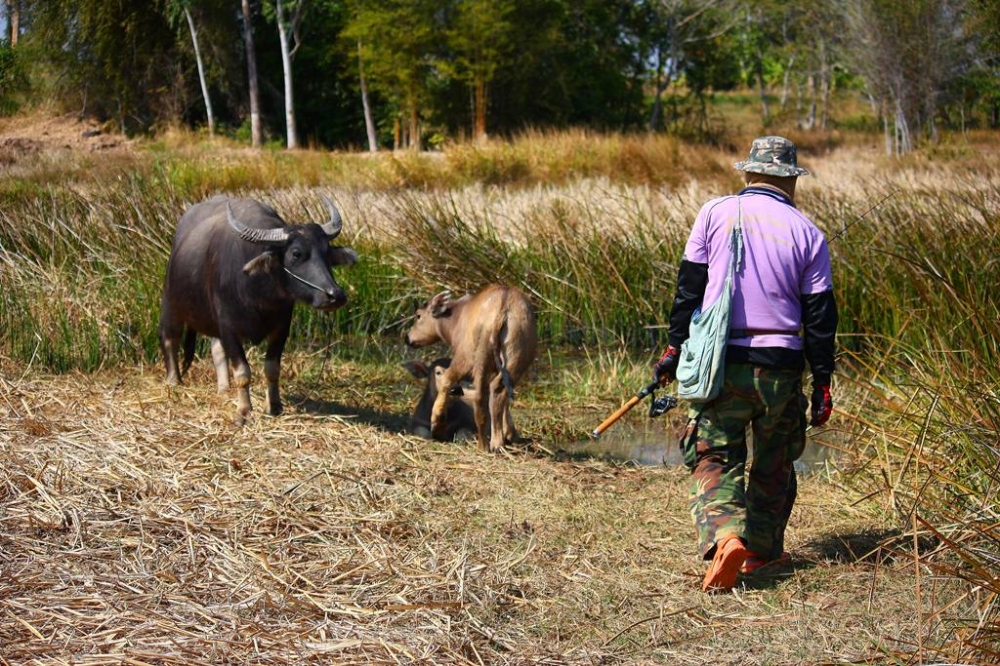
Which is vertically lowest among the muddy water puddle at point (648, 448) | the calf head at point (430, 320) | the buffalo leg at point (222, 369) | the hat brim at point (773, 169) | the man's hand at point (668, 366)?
the muddy water puddle at point (648, 448)

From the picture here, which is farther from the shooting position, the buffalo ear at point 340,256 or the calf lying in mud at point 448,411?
the calf lying in mud at point 448,411

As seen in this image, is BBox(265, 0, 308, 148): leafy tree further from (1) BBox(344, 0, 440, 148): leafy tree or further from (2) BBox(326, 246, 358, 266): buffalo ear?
(2) BBox(326, 246, 358, 266): buffalo ear

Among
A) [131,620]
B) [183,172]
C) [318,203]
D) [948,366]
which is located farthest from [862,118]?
[131,620]

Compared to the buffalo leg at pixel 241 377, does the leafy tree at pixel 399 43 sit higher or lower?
higher

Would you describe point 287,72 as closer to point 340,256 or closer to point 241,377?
point 340,256

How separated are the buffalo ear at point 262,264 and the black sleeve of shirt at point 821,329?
12.4ft

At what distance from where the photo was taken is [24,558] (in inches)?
203

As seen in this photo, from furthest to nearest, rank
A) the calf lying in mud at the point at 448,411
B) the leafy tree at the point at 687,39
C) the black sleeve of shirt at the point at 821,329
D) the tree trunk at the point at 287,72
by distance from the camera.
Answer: the leafy tree at the point at 687,39 < the tree trunk at the point at 287,72 < the calf lying in mud at the point at 448,411 < the black sleeve of shirt at the point at 821,329

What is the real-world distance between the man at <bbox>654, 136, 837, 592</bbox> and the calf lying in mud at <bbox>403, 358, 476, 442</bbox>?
2945 millimetres

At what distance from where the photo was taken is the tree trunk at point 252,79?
32531mm

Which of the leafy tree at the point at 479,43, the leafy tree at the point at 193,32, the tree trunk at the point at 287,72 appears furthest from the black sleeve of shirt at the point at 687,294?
the leafy tree at the point at 193,32

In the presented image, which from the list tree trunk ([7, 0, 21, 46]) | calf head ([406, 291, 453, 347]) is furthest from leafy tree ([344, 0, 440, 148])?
calf head ([406, 291, 453, 347])

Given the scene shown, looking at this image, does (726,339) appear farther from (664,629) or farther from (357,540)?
(357,540)

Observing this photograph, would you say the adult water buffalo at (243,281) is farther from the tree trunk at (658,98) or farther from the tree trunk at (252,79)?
the tree trunk at (658,98)
